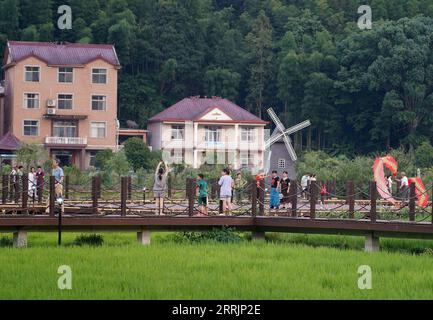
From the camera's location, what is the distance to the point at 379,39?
80250 millimetres

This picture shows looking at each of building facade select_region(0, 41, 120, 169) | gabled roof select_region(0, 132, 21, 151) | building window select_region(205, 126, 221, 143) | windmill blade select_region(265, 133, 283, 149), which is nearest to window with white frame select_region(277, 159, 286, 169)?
windmill blade select_region(265, 133, 283, 149)

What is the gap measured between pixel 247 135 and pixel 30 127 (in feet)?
46.6

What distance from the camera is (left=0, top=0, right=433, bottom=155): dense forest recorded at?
79.6m

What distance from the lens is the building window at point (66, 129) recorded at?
74875mm

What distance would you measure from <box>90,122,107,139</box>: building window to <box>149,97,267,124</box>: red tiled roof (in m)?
4.69

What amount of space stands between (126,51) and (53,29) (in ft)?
18.0

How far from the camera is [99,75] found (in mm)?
74500

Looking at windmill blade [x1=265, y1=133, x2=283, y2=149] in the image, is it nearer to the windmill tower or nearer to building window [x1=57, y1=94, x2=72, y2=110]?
the windmill tower

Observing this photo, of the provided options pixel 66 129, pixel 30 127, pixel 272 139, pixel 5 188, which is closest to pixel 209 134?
pixel 272 139

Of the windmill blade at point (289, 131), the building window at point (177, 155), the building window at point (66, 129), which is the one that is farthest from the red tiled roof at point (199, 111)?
the building window at point (66, 129)

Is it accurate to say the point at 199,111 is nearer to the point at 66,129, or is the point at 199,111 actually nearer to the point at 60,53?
the point at 66,129

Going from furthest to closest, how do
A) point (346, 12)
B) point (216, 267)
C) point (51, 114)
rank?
point (346, 12), point (51, 114), point (216, 267)

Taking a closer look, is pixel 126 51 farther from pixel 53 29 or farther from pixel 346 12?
pixel 346 12
